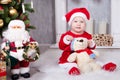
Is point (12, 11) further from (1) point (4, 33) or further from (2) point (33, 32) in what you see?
(2) point (33, 32)

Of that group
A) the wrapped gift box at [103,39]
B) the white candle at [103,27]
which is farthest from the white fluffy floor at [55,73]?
the white candle at [103,27]

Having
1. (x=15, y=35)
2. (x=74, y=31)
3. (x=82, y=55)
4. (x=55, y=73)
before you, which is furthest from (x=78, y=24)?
(x=15, y=35)

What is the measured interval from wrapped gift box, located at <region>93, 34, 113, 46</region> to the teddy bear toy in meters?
0.74

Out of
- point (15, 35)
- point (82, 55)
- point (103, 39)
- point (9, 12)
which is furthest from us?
point (103, 39)

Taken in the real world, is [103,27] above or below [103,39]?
above

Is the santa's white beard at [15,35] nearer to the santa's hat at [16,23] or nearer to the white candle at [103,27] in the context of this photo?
the santa's hat at [16,23]

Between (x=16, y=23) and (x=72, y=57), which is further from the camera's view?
(x=72, y=57)

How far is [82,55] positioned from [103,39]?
85cm

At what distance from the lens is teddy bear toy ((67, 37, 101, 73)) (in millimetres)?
1716

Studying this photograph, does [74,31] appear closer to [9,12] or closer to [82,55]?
[82,55]

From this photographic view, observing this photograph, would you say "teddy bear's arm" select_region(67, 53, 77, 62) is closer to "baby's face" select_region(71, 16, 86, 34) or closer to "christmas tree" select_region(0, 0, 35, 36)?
"baby's face" select_region(71, 16, 86, 34)

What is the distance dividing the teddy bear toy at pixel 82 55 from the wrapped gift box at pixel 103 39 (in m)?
0.74

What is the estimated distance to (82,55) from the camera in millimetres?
1754

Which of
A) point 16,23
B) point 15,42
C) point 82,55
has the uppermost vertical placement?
point 16,23
